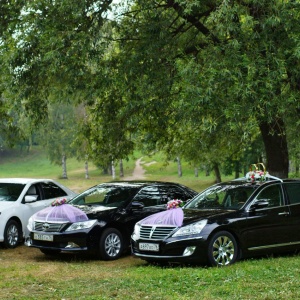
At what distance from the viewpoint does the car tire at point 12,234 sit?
1358cm

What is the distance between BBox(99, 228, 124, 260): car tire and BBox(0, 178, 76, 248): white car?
9.47 feet

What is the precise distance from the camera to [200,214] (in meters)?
10.8

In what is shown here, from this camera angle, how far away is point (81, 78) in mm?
15023

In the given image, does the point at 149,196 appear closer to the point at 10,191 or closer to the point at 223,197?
the point at 223,197

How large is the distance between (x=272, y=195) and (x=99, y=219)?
347 centimetres

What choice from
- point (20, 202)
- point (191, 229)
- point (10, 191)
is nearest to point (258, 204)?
point (191, 229)

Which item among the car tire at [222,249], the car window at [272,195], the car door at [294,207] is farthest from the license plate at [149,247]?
the car door at [294,207]

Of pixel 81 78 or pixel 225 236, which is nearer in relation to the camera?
pixel 225 236

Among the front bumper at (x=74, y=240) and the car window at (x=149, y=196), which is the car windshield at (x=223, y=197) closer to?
the car window at (x=149, y=196)

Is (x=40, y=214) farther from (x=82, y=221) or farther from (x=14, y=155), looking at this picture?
(x=14, y=155)

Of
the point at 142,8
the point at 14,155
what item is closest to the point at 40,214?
the point at 142,8

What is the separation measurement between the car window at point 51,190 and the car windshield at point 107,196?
1.94 metres

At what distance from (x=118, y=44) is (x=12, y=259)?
7232mm

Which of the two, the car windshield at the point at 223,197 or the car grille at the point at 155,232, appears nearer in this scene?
the car grille at the point at 155,232
